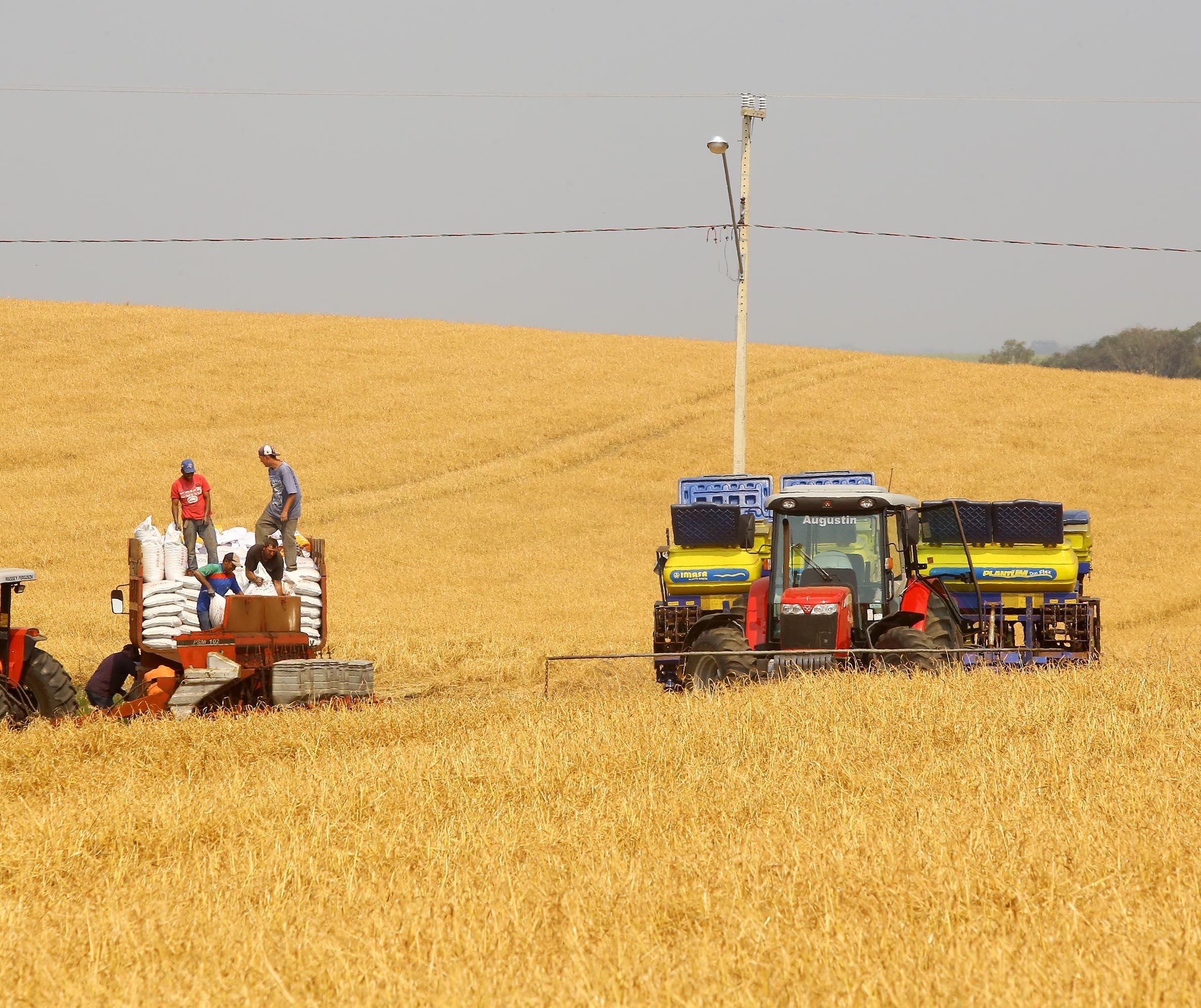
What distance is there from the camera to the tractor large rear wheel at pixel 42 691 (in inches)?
417

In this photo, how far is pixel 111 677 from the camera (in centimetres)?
1253

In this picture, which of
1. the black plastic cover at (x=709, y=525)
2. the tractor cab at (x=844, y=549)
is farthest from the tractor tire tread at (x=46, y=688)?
the black plastic cover at (x=709, y=525)

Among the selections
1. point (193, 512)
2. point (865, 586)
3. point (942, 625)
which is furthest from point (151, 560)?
point (942, 625)

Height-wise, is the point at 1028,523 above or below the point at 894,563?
above

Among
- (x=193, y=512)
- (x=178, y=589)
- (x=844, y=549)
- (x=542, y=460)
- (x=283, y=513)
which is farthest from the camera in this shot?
(x=542, y=460)

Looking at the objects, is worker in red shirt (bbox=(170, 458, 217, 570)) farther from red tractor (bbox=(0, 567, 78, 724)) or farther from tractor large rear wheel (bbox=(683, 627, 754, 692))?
tractor large rear wheel (bbox=(683, 627, 754, 692))

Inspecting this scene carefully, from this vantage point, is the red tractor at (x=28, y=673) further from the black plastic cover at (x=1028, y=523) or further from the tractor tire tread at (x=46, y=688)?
the black plastic cover at (x=1028, y=523)

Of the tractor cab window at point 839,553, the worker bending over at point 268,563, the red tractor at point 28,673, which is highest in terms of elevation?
the tractor cab window at point 839,553

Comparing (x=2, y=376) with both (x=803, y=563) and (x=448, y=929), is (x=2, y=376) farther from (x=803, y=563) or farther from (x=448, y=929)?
(x=448, y=929)

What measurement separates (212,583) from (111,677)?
1272mm

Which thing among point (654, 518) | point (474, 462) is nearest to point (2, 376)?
point (474, 462)

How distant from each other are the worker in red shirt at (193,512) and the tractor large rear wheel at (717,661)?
16.8 feet

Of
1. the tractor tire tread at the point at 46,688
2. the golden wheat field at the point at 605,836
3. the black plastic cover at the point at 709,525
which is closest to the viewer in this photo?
the golden wheat field at the point at 605,836

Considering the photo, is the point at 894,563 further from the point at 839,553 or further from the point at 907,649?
the point at 907,649
